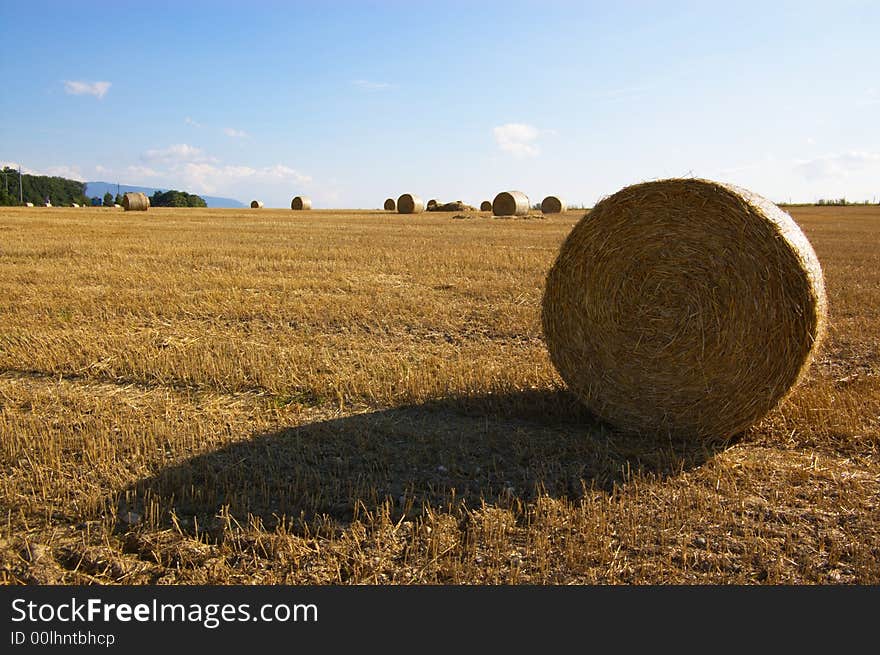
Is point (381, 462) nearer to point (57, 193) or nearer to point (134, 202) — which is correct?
point (134, 202)

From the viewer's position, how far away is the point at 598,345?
5957mm

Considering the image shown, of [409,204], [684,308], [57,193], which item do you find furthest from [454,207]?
[57,193]

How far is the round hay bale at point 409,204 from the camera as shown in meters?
42.6

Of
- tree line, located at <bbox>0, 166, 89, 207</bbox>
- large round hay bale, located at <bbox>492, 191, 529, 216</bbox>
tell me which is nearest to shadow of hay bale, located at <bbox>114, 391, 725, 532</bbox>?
large round hay bale, located at <bbox>492, 191, 529, 216</bbox>

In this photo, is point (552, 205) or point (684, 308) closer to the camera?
point (684, 308)

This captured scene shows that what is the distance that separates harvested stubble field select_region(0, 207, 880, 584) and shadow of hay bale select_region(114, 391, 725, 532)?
2cm

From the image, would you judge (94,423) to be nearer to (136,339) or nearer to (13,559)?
(13,559)

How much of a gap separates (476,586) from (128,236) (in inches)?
763

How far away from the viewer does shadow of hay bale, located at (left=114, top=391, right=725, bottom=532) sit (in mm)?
4426

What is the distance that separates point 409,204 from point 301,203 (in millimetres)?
10106

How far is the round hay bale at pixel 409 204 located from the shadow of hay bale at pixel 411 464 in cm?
3704

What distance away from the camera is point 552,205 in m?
41.8

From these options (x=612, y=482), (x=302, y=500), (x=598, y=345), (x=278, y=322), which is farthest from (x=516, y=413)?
(x=278, y=322)

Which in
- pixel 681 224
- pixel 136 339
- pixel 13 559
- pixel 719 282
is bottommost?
pixel 13 559
